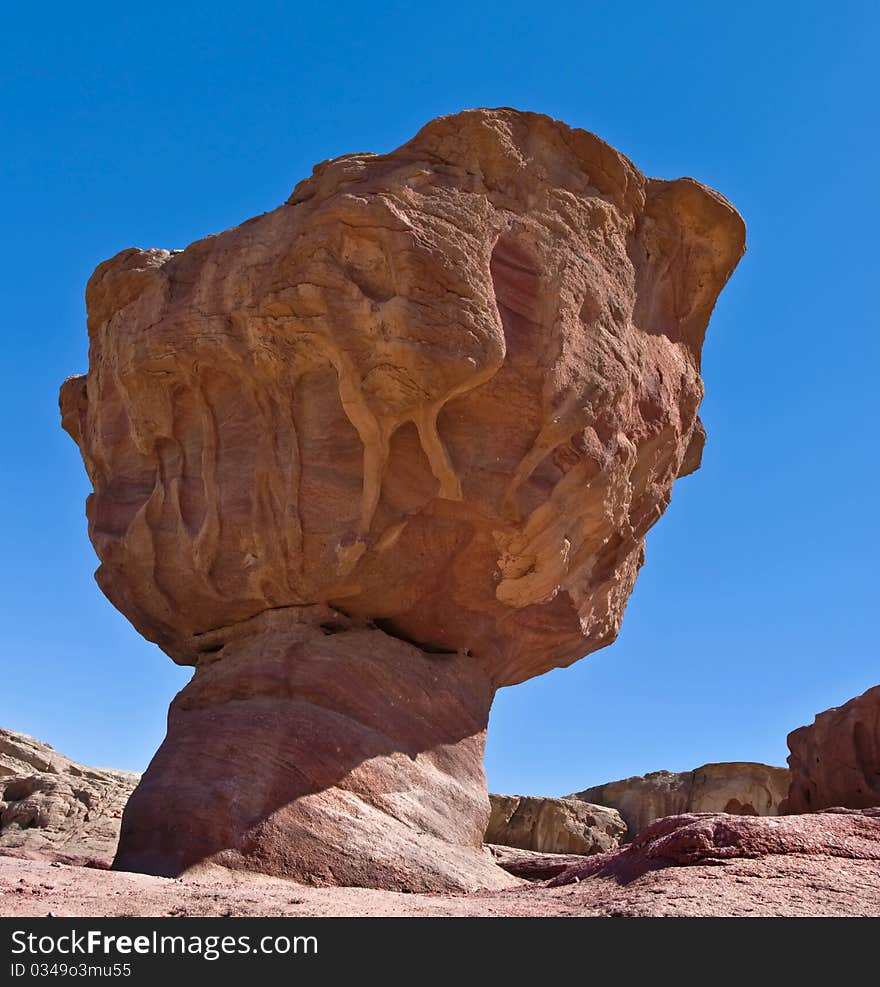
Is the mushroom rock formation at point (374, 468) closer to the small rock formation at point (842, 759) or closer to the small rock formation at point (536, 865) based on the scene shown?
the small rock formation at point (536, 865)

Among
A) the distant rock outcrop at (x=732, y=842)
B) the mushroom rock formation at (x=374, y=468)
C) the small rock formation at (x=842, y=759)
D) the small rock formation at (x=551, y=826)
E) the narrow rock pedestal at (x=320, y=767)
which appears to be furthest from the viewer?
the small rock formation at (x=551, y=826)

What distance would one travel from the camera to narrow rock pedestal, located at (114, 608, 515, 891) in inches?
352

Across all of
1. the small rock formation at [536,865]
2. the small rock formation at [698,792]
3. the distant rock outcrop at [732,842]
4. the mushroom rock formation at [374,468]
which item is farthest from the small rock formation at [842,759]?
the small rock formation at [698,792]

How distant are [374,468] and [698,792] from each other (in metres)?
20.0

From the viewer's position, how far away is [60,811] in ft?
44.6

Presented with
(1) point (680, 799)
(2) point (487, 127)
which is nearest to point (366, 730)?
(2) point (487, 127)

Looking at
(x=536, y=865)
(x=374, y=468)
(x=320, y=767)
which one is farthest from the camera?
(x=536, y=865)

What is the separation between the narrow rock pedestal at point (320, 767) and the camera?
352 inches

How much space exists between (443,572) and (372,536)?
1052 mm

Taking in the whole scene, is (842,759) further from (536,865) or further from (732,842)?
(732,842)

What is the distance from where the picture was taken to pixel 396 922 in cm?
573

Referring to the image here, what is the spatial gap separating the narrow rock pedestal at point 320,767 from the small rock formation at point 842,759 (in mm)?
5610

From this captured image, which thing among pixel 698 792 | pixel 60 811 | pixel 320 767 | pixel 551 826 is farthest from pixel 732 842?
pixel 698 792

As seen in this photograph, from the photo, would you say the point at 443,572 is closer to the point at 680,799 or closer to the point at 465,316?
the point at 465,316
